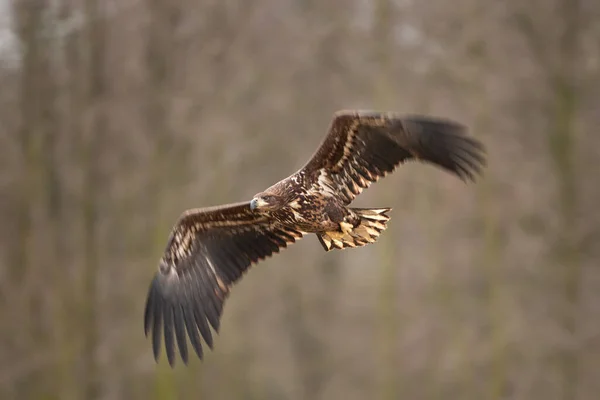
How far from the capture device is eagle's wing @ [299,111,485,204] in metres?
2.41

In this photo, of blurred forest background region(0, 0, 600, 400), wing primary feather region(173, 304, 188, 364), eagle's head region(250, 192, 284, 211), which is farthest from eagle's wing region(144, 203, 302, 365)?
blurred forest background region(0, 0, 600, 400)

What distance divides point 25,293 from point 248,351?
1712 millimetres

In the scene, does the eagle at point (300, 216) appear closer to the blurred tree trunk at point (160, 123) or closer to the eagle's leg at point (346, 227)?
the eagle's leg at point (346, 227)

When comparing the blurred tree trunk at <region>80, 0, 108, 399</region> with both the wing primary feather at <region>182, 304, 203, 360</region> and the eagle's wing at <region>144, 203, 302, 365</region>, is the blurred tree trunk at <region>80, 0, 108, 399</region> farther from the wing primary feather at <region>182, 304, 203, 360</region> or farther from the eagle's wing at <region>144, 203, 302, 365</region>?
the wing primary feather at <region>182, 304, 203, 360</region>

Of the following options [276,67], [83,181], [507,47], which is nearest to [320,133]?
[276,67]

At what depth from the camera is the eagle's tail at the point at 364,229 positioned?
9.34 ft

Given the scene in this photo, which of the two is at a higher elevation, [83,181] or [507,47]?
[83,181]

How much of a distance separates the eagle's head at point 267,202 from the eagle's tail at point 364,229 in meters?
0.21

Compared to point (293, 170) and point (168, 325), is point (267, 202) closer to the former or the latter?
point (168, 325)

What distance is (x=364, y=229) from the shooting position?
286cm

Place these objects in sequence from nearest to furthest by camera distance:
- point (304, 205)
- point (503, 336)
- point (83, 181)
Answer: point (304, 205) < point (503, 336) < point (83, 181)

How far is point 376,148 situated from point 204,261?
1.02 metres

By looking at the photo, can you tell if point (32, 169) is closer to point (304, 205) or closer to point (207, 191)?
point (207, 191)

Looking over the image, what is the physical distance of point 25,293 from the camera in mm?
5293
